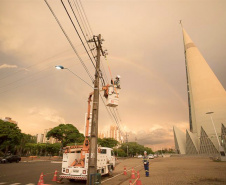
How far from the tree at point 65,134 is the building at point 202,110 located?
5622 centimetres

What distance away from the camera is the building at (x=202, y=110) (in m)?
72.2

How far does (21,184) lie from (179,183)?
978cm

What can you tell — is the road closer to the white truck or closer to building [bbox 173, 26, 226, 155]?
the white truck

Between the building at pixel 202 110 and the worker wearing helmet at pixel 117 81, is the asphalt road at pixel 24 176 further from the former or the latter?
the building at pixel 202 110

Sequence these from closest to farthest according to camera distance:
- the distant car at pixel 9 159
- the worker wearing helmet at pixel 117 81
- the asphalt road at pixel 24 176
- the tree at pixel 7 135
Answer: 1. the asphalt road at pixel 24 176
2. the worker wearing helmet at pixel 117 81
3. the distant car at pixel 9 159
4. the tree at pixel 7 135

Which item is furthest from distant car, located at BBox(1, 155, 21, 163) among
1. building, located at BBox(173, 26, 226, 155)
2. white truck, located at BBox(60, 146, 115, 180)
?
building, located at BBox(173, 26, 226, 155)

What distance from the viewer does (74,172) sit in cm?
970

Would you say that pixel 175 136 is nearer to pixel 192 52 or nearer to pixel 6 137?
pixel 192 52

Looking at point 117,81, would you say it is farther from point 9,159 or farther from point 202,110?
point 202,110

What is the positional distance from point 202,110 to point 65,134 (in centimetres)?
6996

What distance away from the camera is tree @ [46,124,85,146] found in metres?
59.4

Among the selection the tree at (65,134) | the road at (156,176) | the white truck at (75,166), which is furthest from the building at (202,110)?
the white truck at (75,166)

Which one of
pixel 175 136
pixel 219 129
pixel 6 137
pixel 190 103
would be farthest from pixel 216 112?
pixel 6 137

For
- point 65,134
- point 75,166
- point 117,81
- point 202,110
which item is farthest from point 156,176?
point 202,110
